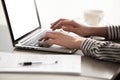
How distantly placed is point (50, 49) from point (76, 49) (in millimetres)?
101

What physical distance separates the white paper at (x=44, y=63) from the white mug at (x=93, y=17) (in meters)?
0.53

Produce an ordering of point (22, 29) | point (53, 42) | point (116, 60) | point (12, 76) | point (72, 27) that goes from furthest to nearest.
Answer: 1. point (72, 27)
2. point (22, 29)
3. point (53, 42)
4. point (116, 60)
5. point (12, 76)

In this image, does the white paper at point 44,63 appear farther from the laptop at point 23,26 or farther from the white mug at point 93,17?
the white mug at point 93,17

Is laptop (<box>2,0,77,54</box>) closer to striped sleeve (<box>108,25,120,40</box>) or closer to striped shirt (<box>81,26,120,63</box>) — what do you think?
striped shirt (<box>81,26,120,63</box>)

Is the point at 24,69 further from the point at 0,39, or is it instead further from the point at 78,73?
the point at 0,39

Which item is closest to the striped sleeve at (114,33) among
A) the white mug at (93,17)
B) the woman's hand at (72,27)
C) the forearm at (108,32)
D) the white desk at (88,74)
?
the forearm at (108,32)

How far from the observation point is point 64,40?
922mm

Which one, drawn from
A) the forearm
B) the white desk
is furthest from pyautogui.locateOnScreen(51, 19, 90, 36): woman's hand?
the white desk

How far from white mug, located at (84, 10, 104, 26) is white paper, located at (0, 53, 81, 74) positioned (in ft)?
1.75

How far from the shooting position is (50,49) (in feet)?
2.96

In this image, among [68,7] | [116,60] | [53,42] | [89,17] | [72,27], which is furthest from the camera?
[68,7]

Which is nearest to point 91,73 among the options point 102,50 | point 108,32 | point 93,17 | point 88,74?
point 88,74

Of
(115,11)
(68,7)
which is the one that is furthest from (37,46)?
(115,11)

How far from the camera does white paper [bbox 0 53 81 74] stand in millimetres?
709
